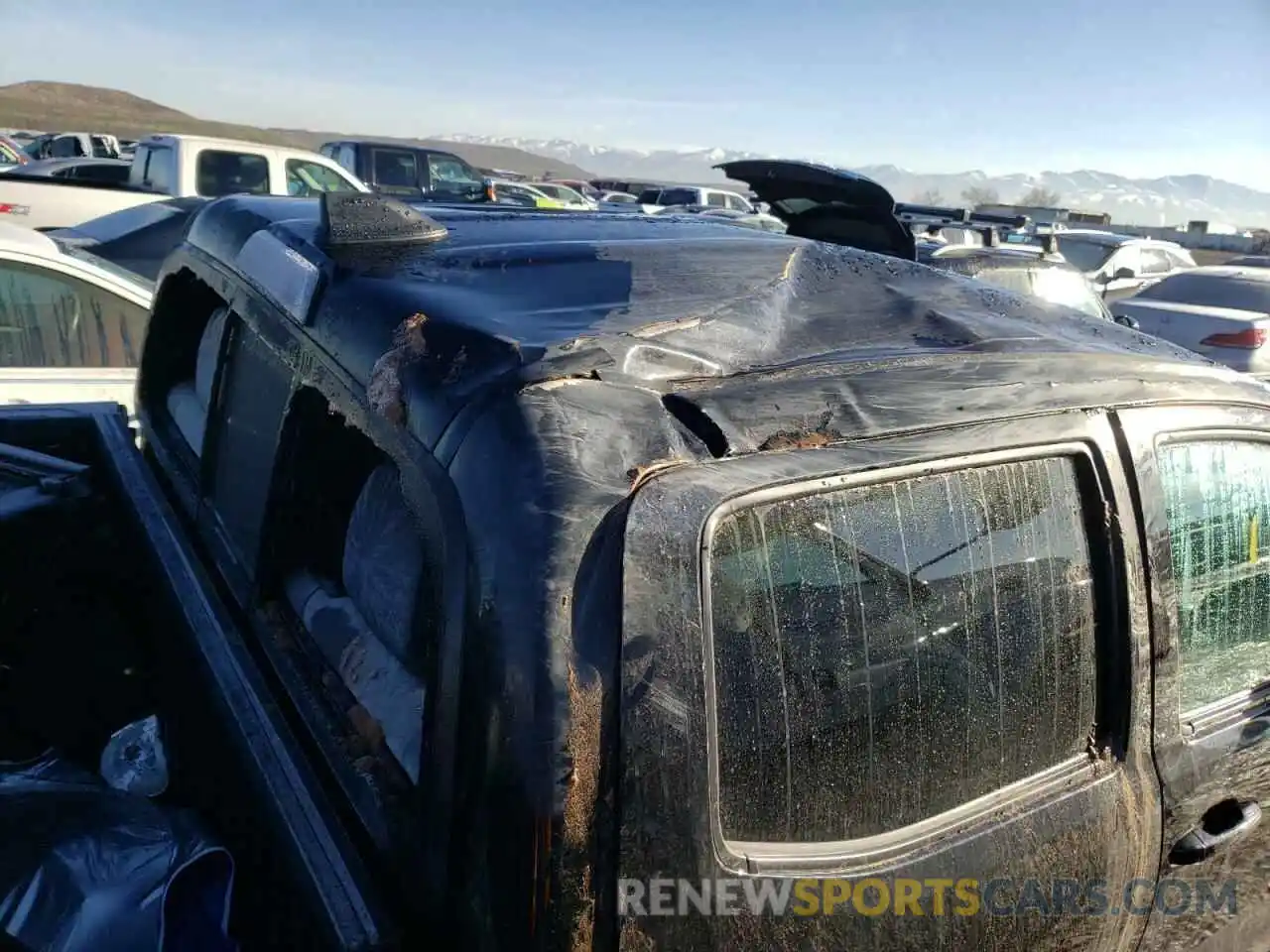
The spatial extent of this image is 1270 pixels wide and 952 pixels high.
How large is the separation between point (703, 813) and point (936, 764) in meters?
0.44

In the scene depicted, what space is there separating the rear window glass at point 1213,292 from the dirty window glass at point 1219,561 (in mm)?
10727

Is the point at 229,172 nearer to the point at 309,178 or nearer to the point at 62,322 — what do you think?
the point at 309,178

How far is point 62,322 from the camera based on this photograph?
16.2ft

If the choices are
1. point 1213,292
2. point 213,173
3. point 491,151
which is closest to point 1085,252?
point 1213,292

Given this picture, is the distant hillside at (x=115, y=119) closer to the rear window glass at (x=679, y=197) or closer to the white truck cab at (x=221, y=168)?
the rear window glass at (x=679, y=197)

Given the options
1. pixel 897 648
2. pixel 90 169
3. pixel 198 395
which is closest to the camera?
pixel 897 648

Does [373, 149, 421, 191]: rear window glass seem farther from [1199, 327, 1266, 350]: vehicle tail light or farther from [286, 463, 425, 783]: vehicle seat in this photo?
[286, 463, 425, 783]: vehicle seat

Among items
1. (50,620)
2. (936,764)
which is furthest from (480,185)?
(936,764)

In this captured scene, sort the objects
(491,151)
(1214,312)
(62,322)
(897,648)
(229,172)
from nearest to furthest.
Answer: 1. (897,648)
2. (62,322)
3. (1214,312)
4. (229,172)
5. (491,151)

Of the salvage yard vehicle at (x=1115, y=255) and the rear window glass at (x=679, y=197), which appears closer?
the salvage yard vehicle at (x=1115, y=255)

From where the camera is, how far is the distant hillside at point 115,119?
2014 inches

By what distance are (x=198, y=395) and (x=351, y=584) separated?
1.24 m

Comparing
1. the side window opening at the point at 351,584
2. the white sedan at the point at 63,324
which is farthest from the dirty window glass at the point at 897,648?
the white sedan at the point at 63,324

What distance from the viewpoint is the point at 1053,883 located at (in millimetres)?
1491
